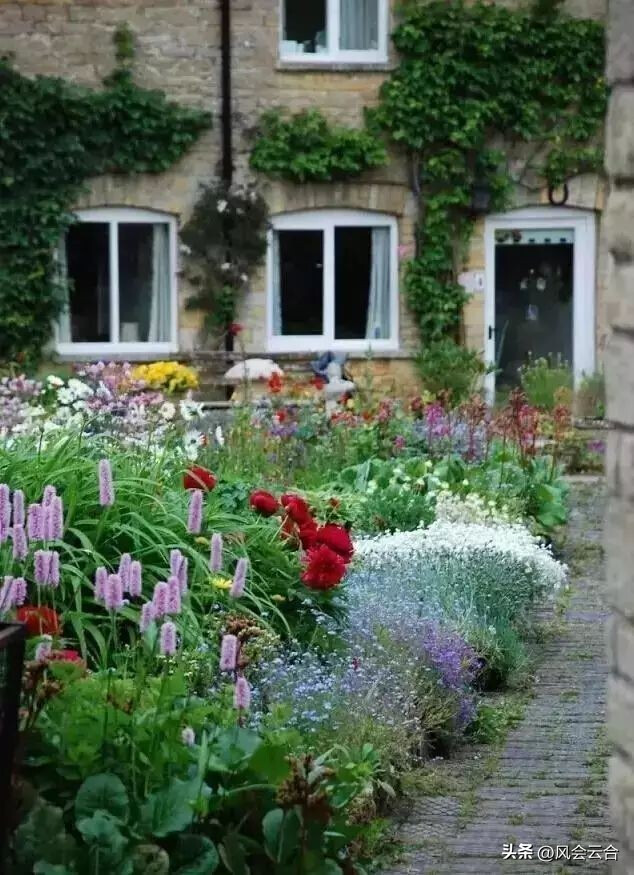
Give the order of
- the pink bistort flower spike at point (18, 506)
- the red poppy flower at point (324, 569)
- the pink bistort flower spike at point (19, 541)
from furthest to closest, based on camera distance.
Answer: the red poppy flower at point (324, 569) → the pink bistort flower spike at point (18, 506) → the pink bistort flower spike at point (19, 541)

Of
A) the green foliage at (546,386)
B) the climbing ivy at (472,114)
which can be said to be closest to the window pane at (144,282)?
the climbing ivy at (472,114)

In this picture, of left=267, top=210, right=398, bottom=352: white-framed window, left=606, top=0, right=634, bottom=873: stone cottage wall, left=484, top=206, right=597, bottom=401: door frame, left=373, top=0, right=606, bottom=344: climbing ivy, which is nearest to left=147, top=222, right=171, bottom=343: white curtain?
left=267, top=210, right=398, bottom=352: white-framed window

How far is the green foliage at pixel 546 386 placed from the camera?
16594mm

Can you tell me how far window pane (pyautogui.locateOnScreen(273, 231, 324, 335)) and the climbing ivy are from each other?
108 cm

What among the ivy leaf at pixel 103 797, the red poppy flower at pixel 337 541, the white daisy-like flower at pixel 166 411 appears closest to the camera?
the ivy leaf at pixel 103 797

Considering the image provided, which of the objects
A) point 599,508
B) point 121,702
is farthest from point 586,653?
point 599,508

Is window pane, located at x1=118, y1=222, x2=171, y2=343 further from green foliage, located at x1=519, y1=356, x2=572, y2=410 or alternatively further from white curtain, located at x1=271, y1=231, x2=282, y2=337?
green foliage, located at x1=519, y1=356, x2=572, y2=410

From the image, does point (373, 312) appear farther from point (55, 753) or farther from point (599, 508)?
point (55, 753)

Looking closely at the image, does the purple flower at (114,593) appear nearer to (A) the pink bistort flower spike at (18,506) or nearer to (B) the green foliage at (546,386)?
(A) the pink bistort flower spike at (18,506)

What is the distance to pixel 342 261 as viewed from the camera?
18.1 m

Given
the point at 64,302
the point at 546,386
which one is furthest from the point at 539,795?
the point at 64,302

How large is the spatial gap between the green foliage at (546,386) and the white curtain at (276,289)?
2.76 meters

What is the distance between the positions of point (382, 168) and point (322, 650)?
12.2 meters

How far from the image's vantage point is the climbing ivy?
17.3 m
